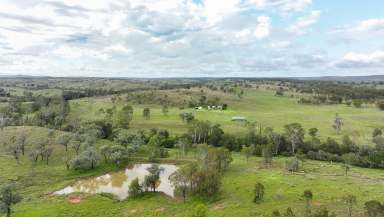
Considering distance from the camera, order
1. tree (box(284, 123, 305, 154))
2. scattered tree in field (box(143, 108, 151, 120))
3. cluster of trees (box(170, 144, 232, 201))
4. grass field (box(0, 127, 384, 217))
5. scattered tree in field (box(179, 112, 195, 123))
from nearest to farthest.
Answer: grass field (box(0, 127, 384, 217)), cluster of trees (box(170, 144, 232, 201)), tree (box(284, 123, 305, 154)), scattered tree in field (box(179, 112, 195, 123)), scattered tree in field (box(143, 108, 151, 120))

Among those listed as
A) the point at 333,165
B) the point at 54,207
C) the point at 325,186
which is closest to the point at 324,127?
the point at 333,165

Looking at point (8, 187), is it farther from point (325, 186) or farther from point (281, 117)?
point (281, 117)

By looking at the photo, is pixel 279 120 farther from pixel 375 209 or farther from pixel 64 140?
pixel 375 209

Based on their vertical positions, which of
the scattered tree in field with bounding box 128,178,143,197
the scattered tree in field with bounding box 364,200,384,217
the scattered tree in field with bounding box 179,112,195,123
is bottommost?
the scattered tree in field with bounding box 128,178,143,197

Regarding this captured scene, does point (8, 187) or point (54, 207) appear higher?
point (8, 187)

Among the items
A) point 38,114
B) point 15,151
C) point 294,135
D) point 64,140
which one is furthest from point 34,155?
point 294,135

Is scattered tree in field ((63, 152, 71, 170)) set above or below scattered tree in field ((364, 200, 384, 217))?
below

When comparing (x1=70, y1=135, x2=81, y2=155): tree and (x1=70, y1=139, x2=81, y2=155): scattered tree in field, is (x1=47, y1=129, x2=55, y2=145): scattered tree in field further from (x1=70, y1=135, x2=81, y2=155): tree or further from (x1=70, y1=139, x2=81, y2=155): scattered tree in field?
(x1=70, y1=139, x2=81, y2=155): scattered tree in field

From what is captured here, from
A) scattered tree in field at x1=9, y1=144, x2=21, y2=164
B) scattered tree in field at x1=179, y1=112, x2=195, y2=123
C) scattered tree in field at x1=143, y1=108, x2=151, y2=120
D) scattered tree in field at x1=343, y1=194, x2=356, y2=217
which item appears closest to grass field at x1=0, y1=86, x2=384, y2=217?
scattered tree in field at x1=343, y1=194, x2=356, y2=217
